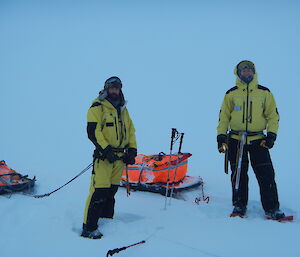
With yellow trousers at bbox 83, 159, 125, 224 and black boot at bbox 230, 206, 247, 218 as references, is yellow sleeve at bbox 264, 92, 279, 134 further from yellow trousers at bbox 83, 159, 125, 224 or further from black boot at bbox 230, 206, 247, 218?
yellow trousers at bbox 83, 159, 125, 224

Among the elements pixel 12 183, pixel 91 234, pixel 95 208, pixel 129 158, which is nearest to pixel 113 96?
pixel 129 158

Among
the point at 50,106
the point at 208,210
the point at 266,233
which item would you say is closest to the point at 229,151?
the point at 208,210

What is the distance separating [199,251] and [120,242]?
104cm

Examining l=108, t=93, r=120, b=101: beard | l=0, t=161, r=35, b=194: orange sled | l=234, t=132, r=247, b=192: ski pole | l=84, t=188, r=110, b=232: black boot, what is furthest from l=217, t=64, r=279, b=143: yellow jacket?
l=0, t=161, r=35, b=194: orange sled

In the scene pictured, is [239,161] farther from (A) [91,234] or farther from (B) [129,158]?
(A) [91,234]

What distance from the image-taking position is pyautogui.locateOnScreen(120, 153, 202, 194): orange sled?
22.4ft

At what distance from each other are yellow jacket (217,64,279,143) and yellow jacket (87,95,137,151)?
183cm

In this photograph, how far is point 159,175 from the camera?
22.7 feet

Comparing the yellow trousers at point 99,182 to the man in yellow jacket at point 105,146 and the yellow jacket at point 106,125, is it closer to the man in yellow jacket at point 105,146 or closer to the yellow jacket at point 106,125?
the man in yellow jacket at point 105,146

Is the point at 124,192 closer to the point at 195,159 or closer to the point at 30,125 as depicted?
the point at 195,159

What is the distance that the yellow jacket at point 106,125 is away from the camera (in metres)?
4.62

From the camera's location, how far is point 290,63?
145 ft

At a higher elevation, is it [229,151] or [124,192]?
[229,151]

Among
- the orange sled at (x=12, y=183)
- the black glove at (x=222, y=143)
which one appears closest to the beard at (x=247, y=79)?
the black glove at (x=222, y=143)
